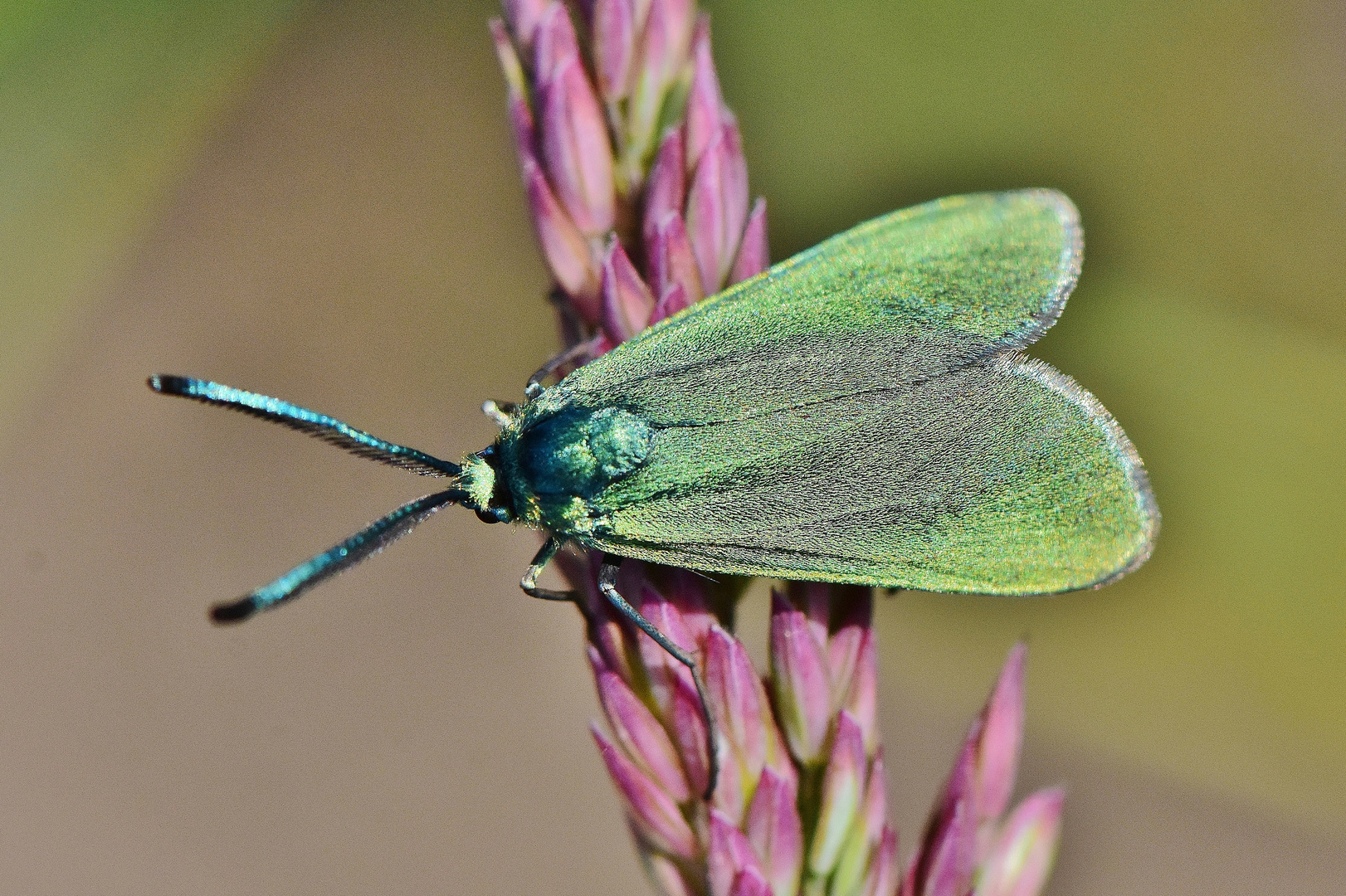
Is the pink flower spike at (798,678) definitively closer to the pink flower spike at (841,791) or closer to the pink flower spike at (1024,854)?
the pink flower spike at (841,791)

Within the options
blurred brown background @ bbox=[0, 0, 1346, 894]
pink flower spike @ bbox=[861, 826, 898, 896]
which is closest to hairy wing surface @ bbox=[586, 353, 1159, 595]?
pink flower spike @ bbox=[861, 826, 898, 896]

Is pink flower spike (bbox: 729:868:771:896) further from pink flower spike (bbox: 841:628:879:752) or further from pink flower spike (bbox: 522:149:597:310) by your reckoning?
pink flower spike (bbox: 522:149:597:310)

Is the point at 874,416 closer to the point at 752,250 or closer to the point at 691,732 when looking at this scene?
the point at 752,250


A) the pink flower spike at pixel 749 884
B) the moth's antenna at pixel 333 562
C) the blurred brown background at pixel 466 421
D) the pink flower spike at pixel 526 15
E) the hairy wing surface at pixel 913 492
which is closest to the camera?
the moth's antenna at pixel 333 562

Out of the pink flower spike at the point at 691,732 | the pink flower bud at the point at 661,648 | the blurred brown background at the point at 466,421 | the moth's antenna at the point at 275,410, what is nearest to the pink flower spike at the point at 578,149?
the moth's antenna at the point at 275,410

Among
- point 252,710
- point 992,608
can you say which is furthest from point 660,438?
point 252,710

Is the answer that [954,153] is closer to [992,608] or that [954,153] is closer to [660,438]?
[992,608]
